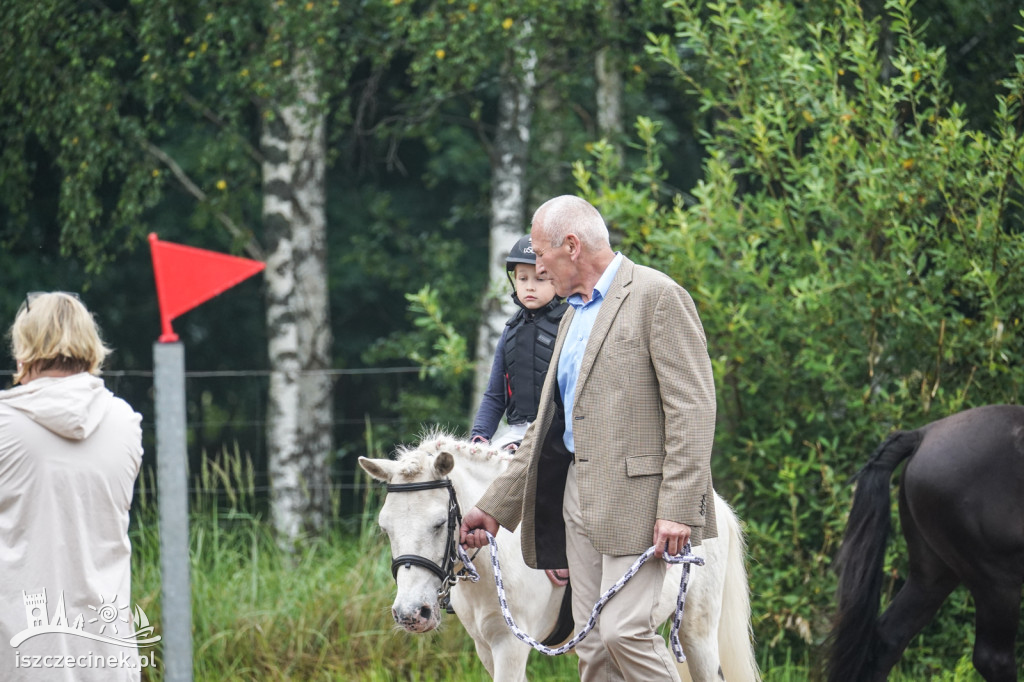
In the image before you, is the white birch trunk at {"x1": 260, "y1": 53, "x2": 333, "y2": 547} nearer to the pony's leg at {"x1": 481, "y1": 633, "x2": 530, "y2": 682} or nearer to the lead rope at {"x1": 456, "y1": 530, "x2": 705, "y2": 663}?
the pony's leg at {"x1": 481, "y1": 633, "x2": 530, "y2": 682}

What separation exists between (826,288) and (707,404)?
9.36 feet

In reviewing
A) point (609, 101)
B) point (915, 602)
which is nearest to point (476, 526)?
point (915, 602)

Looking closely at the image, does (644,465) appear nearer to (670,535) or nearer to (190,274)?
(670,535)

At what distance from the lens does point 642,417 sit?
3.53m

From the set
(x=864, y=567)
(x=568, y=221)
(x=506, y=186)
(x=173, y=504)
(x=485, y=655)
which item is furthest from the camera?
(x=506, y=186)

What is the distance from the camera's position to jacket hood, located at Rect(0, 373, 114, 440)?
133 inches

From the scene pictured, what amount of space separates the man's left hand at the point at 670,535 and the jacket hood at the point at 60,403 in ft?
5.88

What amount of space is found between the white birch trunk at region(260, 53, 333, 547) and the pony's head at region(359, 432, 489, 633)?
5390mm

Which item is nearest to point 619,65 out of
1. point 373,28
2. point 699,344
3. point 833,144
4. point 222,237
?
point 373,28

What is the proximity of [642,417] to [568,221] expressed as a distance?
2.22 feet

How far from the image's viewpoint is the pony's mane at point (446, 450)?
417 cm

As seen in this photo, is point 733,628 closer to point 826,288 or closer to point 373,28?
point 826,288

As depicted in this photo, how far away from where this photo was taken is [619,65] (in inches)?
409

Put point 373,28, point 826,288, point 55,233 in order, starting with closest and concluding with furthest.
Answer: point 826,288 < point 373,28 < point 55,233
